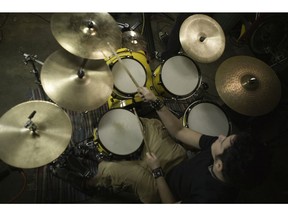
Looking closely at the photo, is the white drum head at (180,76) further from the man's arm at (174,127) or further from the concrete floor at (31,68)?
the concrete floor at (31,68)

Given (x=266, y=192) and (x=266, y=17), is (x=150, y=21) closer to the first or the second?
(x=266, y=17)

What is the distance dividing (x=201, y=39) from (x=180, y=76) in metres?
0.40

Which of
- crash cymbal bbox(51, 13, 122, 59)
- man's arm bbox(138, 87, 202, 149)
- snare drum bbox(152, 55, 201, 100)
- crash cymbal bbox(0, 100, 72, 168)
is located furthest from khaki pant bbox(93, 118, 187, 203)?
crash cymbal bbox(51, 13, 122, 59)

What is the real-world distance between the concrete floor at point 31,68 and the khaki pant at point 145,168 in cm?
82

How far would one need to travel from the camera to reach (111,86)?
1.86 meters

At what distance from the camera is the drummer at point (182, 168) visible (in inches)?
57.2

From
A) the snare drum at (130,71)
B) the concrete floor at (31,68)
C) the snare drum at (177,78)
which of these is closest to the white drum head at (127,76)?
the snare drum at (130,71)

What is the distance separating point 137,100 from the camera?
2195mm

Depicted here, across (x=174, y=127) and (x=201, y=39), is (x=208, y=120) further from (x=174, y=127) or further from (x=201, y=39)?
(x=201, y=39)

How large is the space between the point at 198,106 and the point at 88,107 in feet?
3.36

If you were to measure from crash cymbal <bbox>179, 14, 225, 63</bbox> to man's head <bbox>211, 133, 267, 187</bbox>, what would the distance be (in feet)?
3.01

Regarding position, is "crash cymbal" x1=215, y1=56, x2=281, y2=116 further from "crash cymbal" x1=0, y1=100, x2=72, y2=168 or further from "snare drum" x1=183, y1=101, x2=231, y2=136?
"crash cymbal" x1=0, y1=100, x2=72, y2=168

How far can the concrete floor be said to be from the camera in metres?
2.22
